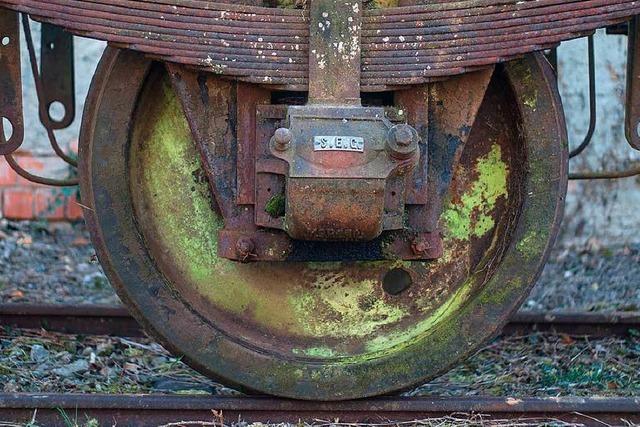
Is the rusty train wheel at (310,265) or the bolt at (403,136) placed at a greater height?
the bolt at (403,136)

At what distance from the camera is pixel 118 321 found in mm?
5363

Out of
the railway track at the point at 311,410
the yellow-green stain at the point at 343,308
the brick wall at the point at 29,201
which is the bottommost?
the railway track at the point at 311,410

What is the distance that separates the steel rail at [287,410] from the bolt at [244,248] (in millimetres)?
475

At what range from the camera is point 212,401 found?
12.2 ft

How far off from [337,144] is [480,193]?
2.54 feet

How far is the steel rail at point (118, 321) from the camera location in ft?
17.3

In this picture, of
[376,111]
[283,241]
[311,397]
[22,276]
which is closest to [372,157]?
[376,111]

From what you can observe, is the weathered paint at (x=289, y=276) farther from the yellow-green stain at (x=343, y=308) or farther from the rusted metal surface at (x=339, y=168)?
the rusted metal surface at (x=339, y=168)

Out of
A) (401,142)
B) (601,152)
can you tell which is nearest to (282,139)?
(401,142)

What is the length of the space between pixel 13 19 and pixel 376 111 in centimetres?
124

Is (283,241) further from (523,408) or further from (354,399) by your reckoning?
(523,408)

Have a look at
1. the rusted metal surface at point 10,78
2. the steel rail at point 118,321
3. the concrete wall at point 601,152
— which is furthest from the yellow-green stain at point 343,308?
the concrete wall at point 601,152

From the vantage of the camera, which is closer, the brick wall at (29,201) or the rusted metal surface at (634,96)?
the rusted metal surface at (634,96)

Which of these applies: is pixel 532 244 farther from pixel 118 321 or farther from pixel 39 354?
pixel 118 321
